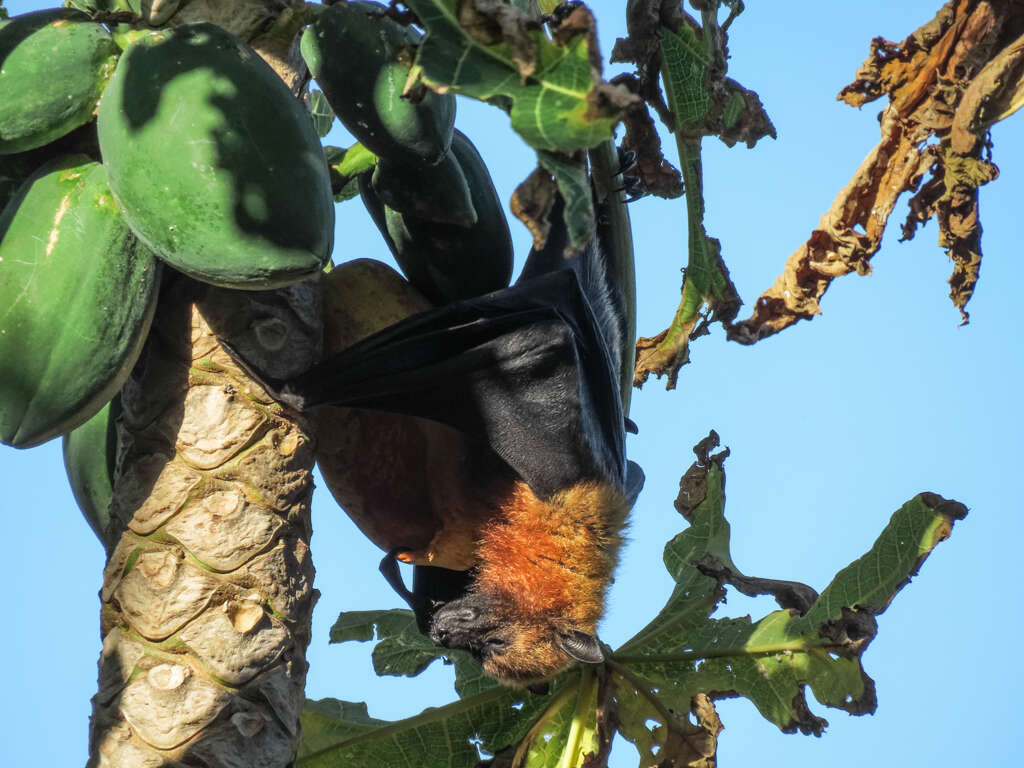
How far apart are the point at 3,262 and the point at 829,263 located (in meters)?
2.78

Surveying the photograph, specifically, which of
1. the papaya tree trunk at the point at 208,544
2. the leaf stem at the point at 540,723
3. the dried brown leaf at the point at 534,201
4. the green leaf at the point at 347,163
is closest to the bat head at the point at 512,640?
the leaf stem at the point at 540,723

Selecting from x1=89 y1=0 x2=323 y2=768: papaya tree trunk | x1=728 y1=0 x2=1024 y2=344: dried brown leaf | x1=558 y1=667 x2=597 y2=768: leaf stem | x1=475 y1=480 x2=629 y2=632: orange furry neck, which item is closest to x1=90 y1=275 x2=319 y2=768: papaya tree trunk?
x1=89 y1=0 x2=323 y2=768: papaya tree trunk

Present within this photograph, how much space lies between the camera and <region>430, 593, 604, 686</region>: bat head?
391cm

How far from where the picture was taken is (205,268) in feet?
8.96

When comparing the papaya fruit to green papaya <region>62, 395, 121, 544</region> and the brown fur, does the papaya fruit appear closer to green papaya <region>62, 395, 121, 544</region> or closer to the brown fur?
the brown fur

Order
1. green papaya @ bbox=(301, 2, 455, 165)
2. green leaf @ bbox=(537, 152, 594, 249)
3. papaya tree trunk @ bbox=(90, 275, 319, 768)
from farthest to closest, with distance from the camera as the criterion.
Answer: green papaya @ bbox=(301, 2, 455, 165) < papaya tree trunk @ bbox=(90, 275, 319, 768) < green leaf @ bbox=(537, 152, 594, 249)

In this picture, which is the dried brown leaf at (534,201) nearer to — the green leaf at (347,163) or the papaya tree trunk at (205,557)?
the papaya tree trunk at (205,557)

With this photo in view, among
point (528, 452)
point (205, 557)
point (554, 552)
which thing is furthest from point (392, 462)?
point (205, 557)

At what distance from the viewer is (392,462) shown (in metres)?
3.90

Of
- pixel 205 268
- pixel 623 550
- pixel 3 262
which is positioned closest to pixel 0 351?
pixel 3 262

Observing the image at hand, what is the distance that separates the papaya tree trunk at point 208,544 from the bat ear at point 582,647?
116cm

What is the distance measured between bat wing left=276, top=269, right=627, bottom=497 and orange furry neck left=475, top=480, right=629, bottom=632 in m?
0.09

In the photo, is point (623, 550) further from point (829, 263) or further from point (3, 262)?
point (3, 262)

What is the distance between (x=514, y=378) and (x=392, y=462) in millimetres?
517
